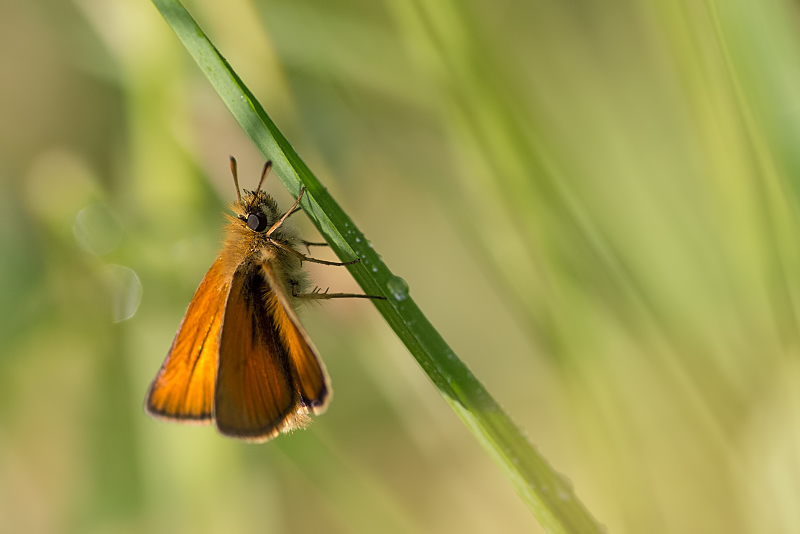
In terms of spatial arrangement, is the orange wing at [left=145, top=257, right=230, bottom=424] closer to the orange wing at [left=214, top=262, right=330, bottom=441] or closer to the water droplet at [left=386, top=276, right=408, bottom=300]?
the orange wing at [left=214, top=262, right=330, bottom=441]

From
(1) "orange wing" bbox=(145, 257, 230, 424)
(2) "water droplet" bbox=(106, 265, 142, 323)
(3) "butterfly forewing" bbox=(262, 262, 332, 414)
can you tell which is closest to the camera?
(3) "butterfly forewing" bbox=(262, 262, 332, 414)

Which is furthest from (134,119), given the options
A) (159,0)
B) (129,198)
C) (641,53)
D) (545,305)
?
(641,53)

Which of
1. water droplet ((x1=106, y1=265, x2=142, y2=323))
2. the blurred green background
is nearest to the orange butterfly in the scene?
the blurred green background

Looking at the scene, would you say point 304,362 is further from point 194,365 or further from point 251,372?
point 194,365

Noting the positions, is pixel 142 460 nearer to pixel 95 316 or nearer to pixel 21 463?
pixel 95 316

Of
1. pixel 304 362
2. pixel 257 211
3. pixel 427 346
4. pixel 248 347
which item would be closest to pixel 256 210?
pixel 257 211
